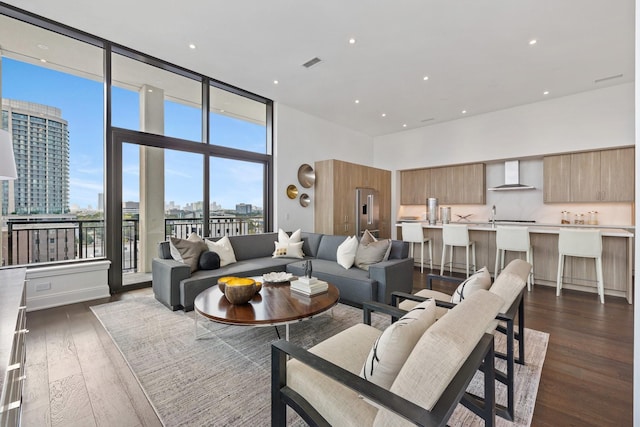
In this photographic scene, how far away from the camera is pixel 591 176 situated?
195 inches

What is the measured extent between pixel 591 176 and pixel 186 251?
667 centimetres

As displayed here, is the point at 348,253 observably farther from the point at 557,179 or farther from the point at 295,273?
the point at 557,179

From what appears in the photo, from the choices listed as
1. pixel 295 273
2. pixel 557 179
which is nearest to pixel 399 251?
pixel 295 273

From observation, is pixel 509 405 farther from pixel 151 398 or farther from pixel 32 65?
pixel 32 65

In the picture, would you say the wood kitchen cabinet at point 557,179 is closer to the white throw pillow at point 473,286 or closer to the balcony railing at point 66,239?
the white throw pillow at point 473,286

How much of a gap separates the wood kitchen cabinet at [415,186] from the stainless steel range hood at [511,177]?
1539 millimetres

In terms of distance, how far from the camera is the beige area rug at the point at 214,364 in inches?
65.2

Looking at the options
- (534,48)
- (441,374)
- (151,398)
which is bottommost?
(151,398)

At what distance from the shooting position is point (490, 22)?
3.15 m

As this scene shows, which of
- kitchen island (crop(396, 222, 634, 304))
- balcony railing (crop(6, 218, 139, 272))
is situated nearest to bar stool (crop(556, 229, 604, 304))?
kitchen island (crop(396, 222, 634, 304))

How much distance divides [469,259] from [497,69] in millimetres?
3239

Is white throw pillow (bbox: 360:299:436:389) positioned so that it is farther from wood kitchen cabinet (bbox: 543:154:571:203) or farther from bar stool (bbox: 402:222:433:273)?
wood kitchen cabinet (bbox: 543:154:571:203)

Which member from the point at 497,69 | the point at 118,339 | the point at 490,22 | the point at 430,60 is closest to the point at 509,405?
the point at 118,339

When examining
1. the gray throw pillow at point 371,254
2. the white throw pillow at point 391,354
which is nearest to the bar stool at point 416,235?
the gray throw pillow at point 371,254
